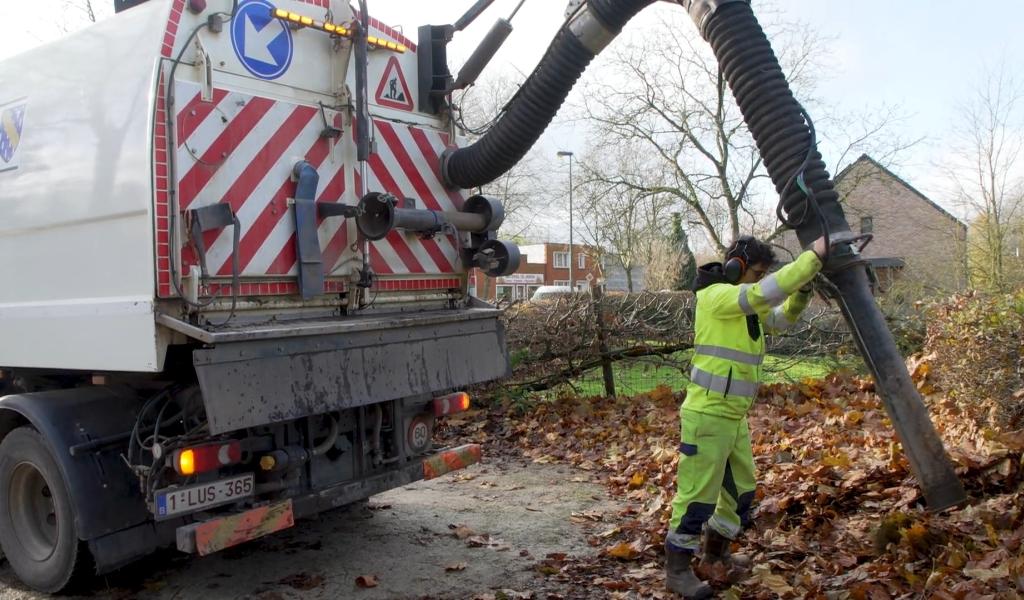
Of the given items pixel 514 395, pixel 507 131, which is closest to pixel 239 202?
pixel 507 131

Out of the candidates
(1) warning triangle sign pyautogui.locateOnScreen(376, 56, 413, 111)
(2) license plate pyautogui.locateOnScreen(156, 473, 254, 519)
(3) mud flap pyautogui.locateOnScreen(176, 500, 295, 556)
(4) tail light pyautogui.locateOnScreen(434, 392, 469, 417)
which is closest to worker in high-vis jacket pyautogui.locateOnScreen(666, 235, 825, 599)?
(4) tail light pyautogui.locateOnScreen(434, 392, 469, 417)

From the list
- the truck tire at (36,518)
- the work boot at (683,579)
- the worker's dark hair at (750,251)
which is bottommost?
the work boot at (683,579)

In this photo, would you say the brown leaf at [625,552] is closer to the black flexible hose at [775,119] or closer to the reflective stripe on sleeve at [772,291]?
the reflective stripe on sleeve at [772,291]

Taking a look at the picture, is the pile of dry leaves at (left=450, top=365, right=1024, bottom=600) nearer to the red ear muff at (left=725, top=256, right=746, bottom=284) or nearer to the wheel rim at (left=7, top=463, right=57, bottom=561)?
the red ear muff at (left=725, top=256, right=746, bottom=284)

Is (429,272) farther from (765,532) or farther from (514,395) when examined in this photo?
(514,395)

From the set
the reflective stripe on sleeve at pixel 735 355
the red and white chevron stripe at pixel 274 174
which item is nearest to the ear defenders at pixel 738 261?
the reflective stripe on sleeve at pixel 735 355

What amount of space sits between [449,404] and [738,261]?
82.8 inches

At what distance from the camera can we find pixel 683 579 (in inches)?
147

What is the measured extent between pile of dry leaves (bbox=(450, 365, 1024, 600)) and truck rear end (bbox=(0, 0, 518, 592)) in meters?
1.55

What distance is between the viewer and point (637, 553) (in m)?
4.37

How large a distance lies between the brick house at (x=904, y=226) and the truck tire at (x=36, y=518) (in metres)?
4.41

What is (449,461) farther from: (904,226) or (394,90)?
(904,226)

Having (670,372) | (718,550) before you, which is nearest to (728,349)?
(718,550)

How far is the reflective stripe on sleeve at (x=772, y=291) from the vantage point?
3.48 meters
